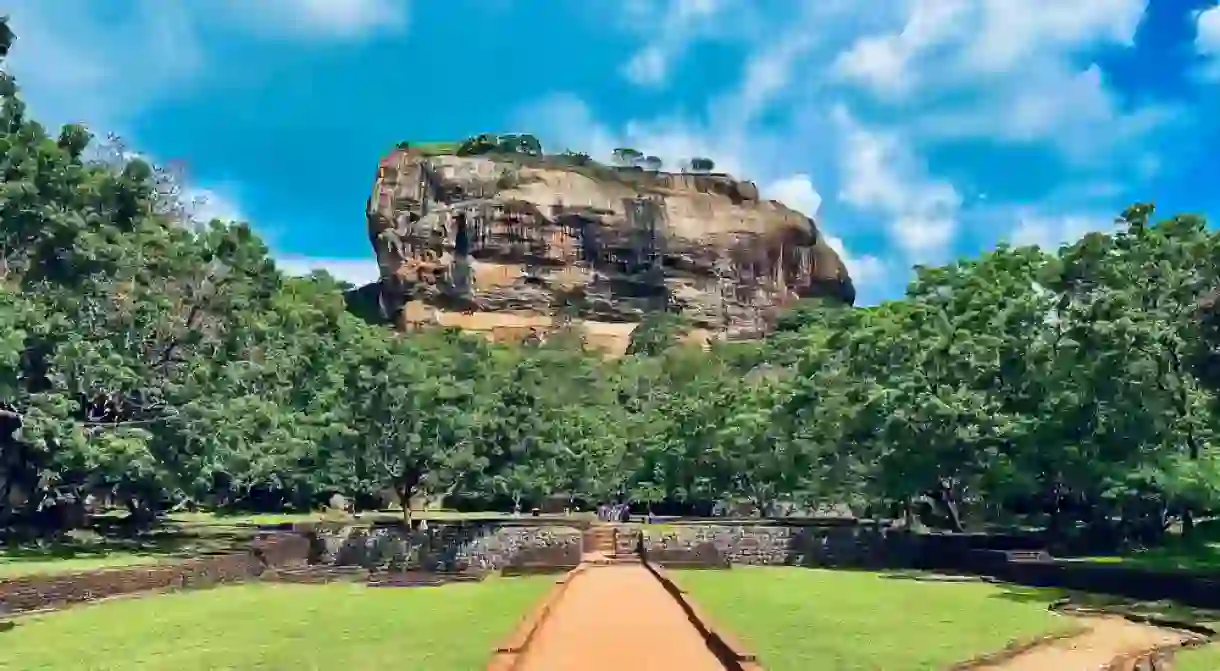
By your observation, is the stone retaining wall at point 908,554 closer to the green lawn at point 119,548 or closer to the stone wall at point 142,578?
the stone wall at point 142,578

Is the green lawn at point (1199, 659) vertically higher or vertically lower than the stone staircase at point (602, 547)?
lower

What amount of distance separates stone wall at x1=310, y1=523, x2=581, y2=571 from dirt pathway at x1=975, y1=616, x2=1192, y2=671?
13968mm

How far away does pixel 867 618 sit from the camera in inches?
650

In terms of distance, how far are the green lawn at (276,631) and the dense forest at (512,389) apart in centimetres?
792

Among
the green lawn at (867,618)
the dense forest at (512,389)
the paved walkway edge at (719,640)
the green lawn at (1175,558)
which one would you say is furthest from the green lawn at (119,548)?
the green lawn at (1175,558)

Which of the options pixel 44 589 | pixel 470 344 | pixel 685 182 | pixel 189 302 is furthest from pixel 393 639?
pixel 685 182

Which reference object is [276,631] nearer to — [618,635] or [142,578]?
[618,635]

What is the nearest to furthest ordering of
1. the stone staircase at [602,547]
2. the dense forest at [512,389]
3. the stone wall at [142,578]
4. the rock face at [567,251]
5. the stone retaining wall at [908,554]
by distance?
1. the stone wall at [142,578]
2. the stone retaining wall at [908,554]
3. the dense forest at [512,389]
4. the stone staircase at [602,547]
5. the rock face at [567,251]

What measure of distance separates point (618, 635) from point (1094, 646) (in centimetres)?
641

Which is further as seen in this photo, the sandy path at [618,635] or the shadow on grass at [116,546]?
Answer: the shadow on grass at [116,546]

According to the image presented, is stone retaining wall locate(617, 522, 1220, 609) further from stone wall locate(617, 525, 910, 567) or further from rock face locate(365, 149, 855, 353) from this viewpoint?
rock face locate(365, 149, 855, 353)

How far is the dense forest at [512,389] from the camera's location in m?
22.4

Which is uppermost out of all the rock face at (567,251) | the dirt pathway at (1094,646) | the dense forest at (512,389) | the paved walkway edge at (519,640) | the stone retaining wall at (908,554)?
the rock face at (567,251)

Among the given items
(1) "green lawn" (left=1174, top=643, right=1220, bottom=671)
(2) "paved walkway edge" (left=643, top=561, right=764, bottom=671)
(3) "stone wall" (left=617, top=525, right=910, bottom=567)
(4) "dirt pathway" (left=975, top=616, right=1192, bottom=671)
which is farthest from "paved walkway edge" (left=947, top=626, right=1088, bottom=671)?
(3) "stone wall" (left=617, top=525, right=910, bottom=567)
